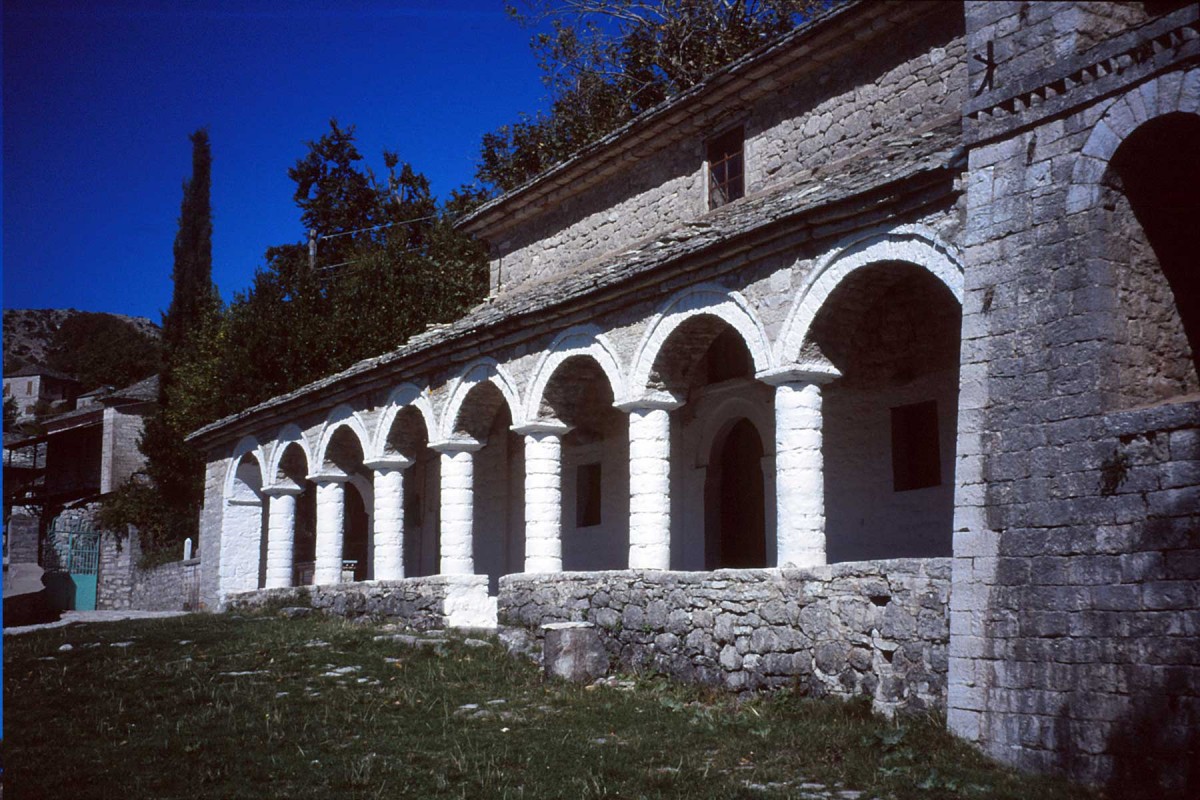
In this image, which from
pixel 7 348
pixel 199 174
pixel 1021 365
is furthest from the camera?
pixel 7 348

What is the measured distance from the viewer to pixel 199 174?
15.2 m

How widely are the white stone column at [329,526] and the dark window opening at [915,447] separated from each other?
29.8 ft

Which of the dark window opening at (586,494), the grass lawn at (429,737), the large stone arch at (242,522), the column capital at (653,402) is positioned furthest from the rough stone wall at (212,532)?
the column capital at (653,402)

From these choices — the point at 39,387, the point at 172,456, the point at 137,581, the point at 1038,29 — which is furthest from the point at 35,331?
the point at 1038,29

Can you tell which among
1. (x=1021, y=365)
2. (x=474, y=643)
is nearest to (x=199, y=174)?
(x=474, y=643)

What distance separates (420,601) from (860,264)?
7.68 m

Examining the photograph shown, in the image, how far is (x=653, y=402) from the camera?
11.6 metres

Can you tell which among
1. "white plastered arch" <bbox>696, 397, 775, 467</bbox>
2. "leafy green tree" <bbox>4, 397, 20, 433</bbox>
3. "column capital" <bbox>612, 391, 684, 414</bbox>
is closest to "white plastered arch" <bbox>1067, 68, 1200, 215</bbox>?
"column capital" <bbox>612, 391, 684, 414</bbox>

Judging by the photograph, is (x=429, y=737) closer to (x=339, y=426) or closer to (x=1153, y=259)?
(x=1153, y=259)

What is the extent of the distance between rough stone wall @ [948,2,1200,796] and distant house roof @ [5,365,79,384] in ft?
126

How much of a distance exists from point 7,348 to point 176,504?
14401 mm

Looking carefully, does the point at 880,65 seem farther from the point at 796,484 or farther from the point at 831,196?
the point at 796,484

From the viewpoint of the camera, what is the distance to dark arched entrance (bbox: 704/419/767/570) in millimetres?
13734

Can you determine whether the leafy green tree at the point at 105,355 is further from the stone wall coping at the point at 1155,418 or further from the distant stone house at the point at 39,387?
the stone wall coping at the point at 1155,418
